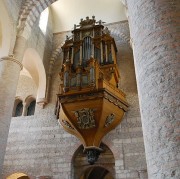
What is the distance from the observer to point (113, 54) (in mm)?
10031

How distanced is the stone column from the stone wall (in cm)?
266

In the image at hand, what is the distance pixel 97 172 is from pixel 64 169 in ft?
16.5

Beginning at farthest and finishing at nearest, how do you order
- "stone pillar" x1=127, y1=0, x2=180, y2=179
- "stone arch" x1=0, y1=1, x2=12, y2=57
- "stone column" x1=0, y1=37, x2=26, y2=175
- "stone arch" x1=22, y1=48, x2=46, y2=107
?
1. "stone arch" x1=22, y1=48, x2=46, y2=107
2. "stone arch" x1=0, y1=1, x2=12, y2=57
3. "stone column" x1=0, y1=37, x2=26, y2=175
4. "stone pillar" x1=127, y1=0, x2=180, y2=179

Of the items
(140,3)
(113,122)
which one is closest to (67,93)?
(113,122)

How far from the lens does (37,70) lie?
11641 millimetres

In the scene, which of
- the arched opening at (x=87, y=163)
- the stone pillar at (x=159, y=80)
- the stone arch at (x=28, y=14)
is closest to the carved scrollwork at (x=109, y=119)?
the arched opening at (x=87, y=163)

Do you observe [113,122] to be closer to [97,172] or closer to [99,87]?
[99,87]

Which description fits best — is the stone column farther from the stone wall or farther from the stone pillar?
the stone pillar

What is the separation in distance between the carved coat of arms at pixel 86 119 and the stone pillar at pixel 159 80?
537 cm

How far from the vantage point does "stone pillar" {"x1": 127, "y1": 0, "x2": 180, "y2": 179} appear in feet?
7.66

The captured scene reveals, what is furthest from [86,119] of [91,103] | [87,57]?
[87,57]

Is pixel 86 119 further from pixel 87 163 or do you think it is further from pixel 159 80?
pixel 159 80

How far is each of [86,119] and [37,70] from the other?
4.40 metres

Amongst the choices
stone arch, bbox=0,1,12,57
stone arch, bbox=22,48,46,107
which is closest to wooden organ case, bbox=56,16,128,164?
stone arch, bbox=22,48,46,107
